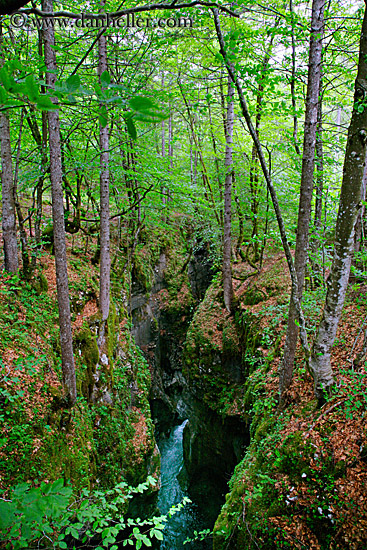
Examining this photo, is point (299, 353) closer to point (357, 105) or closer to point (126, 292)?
point (357, 105)

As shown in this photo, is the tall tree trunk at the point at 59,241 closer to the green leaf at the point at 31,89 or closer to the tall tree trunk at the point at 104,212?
the tall tree trunk at the point at 104,212

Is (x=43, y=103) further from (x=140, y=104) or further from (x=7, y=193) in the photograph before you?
(x=7, y=193)

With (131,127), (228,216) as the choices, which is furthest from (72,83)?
(228,216)

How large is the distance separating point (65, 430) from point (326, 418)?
14.2 ft

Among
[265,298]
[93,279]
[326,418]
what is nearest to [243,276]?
[265,298]

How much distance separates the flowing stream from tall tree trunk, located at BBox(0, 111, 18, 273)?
876 cm

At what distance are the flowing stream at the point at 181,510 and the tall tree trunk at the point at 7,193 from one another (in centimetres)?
876

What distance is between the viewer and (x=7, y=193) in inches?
232

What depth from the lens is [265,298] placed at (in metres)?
8.78

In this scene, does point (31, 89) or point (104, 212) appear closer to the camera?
point (31, 89)

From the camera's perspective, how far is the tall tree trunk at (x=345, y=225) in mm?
3133

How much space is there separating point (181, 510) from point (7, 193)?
33.6 feet

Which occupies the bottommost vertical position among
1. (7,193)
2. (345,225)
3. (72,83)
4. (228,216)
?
(228,216)

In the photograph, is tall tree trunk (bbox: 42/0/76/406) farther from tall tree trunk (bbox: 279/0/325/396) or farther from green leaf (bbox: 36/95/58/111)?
green leaf (bbox: 36/95/58/111)
